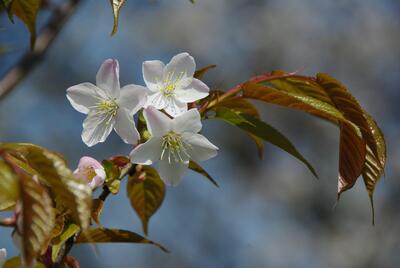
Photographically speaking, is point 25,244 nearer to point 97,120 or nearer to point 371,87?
point 97,120

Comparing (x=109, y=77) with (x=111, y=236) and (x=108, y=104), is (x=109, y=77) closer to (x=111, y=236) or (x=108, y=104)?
(x=108, y=104)

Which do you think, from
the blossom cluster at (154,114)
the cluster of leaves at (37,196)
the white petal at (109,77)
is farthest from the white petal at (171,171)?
the cluster of leaves at (37,196)

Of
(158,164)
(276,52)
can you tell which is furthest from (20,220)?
(276,52)

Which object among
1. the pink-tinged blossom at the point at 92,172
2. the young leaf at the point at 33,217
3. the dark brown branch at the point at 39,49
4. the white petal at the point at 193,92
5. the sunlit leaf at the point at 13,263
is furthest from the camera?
the dark brown branch at the point at 39,49

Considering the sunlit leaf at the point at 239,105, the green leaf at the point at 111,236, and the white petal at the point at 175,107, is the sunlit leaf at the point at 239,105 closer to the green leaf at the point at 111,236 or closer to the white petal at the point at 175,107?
the white petal at the point at 175,107

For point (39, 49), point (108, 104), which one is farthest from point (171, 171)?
point (39, 49)

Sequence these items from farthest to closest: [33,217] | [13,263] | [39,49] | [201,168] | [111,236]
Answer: [39,49]
[201,168]
[111,236]
[13,263]
[33,217]

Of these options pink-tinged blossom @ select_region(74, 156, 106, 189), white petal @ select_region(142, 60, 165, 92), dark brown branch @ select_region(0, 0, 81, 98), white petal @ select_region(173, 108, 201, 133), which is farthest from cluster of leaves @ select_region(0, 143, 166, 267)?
dark brown branch @ select_region(0, 0, 81, 98)
